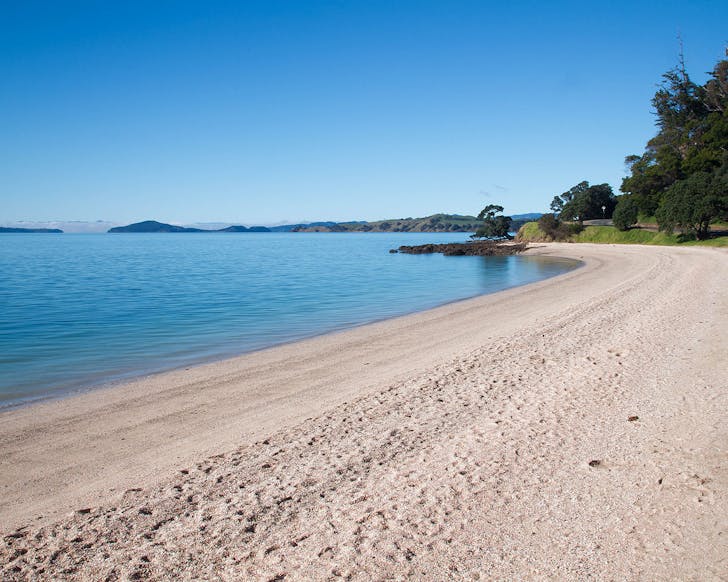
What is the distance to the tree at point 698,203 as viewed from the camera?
45812 mm

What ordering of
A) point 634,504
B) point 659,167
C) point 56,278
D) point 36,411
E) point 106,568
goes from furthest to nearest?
point 659,167, point 56,278, point 36,411, point 634,504, point 106,568

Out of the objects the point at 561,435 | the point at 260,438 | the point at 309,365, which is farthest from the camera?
the point at 309,365

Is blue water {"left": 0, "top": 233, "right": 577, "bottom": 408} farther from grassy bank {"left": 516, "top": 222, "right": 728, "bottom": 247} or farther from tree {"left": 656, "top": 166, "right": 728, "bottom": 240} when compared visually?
grassy bank {"left": 516, "top": 222, "right": 728, "bottom": 247}

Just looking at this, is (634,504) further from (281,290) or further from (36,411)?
(281,290)

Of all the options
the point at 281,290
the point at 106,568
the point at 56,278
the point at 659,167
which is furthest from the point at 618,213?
the point at 106,568

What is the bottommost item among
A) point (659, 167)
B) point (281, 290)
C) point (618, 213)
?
point (281, 290)

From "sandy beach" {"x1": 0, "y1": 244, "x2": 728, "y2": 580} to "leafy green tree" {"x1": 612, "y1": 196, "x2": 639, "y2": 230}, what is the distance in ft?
197

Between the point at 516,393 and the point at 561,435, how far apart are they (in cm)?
200

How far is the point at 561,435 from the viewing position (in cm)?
695

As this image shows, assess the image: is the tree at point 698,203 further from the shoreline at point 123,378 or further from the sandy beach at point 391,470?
the shoreline at point 123,378

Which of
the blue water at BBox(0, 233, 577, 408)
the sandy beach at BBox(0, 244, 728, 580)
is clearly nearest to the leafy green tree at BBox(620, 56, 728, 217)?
the blue water at BBox(0, 233, 577, 408)

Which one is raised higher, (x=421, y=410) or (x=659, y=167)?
(x=659, y=167)

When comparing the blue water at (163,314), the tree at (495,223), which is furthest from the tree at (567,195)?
the blue water at (163,314)

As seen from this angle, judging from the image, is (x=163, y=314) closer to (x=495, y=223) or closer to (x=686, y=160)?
(x=686, y=160)
